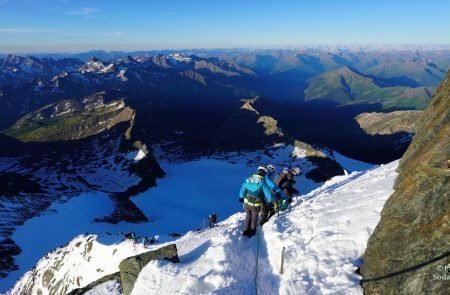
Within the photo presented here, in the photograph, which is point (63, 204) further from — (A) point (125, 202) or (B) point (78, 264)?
(B) point (78, 264)

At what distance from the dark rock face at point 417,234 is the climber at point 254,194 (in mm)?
5861

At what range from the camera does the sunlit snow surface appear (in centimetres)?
7075

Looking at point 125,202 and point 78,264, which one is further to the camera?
point 125,202

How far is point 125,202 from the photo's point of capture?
10650 centimetres

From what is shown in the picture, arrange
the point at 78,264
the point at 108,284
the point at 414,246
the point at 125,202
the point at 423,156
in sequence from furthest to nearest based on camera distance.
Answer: the point at 125,202
the point at 78,264
the point at 108,284
the point at 423,156
the point at 414,246

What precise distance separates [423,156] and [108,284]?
1988 cm

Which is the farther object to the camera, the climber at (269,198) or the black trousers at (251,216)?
the black trousers at (251,216)

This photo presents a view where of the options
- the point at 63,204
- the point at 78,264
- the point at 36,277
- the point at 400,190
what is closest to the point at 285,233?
the point at 400,190

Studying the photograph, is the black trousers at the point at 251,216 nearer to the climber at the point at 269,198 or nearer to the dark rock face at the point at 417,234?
the climber at the point at 269,198

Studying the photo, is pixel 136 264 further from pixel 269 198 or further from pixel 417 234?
pixel 417 234

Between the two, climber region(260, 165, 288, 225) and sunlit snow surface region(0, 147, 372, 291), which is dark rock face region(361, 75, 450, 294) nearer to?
climber region(260, 165, 288, 225)

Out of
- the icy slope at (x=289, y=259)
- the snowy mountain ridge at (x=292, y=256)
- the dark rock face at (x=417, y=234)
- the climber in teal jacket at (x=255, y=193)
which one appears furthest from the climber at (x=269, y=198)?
the dark rock face at (x=417, y=234)

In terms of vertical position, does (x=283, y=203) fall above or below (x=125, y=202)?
above

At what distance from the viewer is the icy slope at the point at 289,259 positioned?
1440 centimetres
